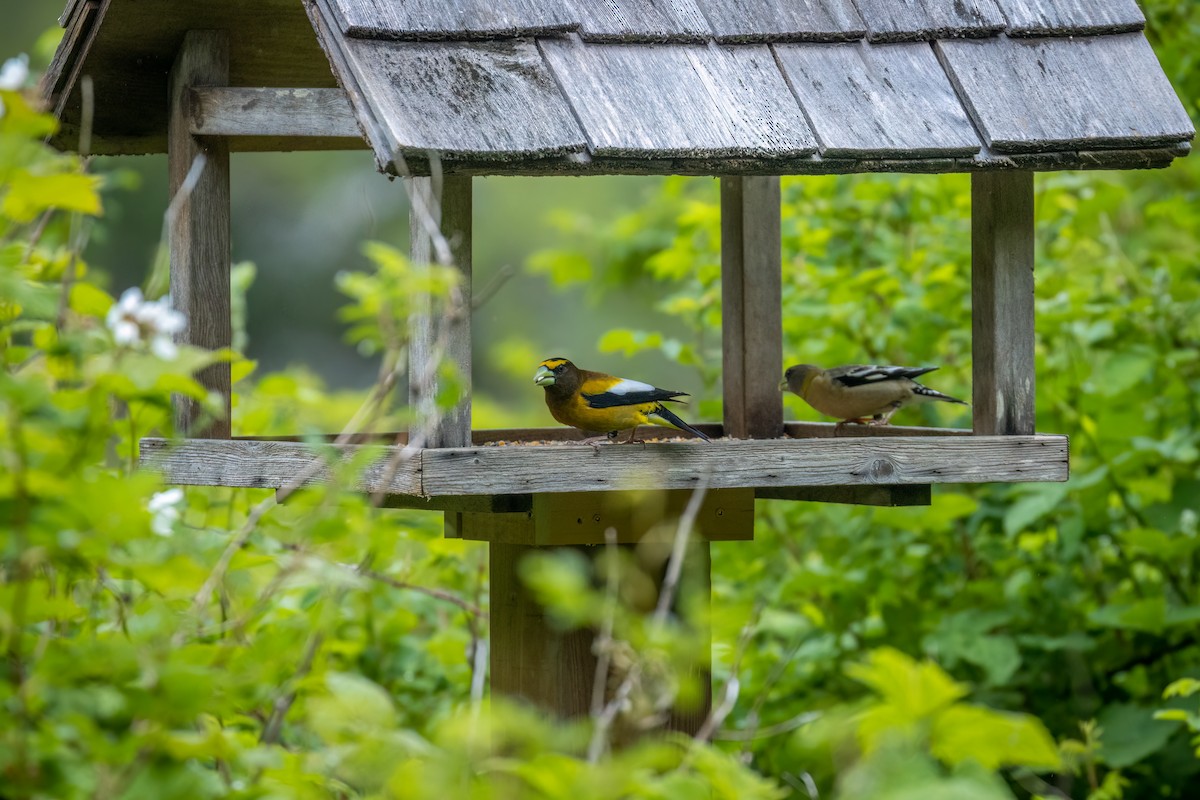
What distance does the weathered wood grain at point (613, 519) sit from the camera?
133 inches

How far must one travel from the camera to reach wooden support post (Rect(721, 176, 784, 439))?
421cm

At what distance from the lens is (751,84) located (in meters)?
3.14

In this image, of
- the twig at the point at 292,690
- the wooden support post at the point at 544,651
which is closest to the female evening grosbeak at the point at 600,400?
the wooden support post at the point at 544,651

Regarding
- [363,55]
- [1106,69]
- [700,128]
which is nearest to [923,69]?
[1106,69]

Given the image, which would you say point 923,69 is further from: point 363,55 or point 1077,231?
point 1077,231

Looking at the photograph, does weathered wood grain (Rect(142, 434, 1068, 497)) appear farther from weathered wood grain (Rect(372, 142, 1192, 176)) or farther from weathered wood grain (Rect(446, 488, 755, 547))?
weathered wood grain (Rect(372, 142, 1192, 176))

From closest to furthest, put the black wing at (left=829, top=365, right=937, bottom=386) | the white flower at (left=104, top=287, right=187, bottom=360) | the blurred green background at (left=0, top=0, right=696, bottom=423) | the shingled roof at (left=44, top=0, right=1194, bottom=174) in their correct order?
the white flower at (left=104, top=287, right=187, bottom=360)
the shingled roof at (left=44, top=0, right=1194, bottom=174)
the black wing at (left=829, top=365, right=937, bottom=386)
the blurred green background at (left=0, top=0, right=696, bottom=423)

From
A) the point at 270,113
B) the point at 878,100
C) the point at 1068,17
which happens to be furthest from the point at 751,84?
the point at 270,113

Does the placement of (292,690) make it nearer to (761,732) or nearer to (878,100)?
(761,732)

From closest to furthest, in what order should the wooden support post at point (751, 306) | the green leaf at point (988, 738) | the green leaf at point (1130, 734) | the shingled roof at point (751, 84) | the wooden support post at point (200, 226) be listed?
the green leaf at point (988, 738)
the shingled roof at point (751, 84)
the wooden support post at point (200, 226)
the wooden support post at point (751, 306)
the green leaf at point (1130, 734)

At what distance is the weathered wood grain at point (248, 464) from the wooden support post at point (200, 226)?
15 centimetres

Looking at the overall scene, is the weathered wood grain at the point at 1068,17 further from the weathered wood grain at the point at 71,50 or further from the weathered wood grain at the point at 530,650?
the weathered wood grain at the point at 71,50

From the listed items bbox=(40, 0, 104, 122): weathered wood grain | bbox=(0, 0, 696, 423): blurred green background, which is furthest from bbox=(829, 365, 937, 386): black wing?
bbox=(0, 0, 696, 423): blurred green background

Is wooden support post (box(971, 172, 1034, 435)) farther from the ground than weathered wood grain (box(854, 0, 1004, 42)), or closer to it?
closer to it
